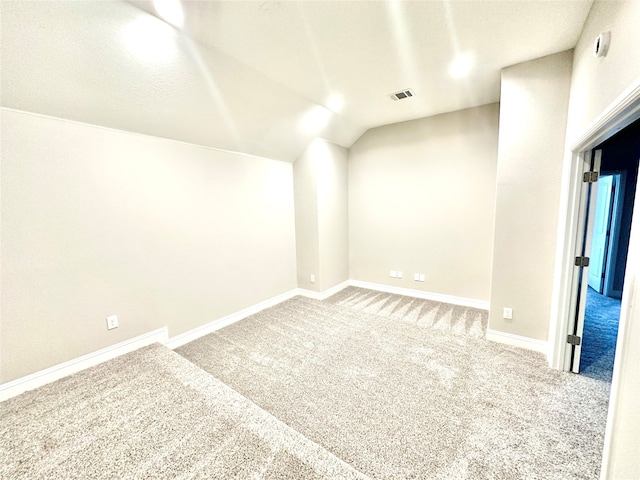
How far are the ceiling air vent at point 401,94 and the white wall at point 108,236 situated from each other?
2052mm

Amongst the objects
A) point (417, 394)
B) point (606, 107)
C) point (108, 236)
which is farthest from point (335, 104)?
point (417, 394)

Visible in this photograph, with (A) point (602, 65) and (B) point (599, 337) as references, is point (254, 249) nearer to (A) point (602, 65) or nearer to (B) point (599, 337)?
(A) point (602, 65)

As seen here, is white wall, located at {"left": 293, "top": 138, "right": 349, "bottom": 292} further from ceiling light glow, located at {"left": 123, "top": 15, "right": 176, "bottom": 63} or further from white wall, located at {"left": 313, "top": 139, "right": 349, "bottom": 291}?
ceiling light glow, located at {"left": 123, "top": 15, "right": 176, "bottom": 63}

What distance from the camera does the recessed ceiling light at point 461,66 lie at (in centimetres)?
227

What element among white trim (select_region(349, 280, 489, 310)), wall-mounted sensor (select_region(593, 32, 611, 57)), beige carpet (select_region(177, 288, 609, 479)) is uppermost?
wall-mounted sensor (select_region(593, 32, 611, 57))

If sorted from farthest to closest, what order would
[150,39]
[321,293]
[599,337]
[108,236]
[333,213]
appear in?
[333,213] < [321,293] < [599,337] < [108,236] < [150,39]

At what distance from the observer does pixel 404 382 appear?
210cm

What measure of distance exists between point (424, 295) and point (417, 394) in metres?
2.27

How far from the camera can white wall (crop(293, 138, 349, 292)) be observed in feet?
12.9

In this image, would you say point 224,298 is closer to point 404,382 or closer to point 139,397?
point 139,397

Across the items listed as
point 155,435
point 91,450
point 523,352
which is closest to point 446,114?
point 523,352

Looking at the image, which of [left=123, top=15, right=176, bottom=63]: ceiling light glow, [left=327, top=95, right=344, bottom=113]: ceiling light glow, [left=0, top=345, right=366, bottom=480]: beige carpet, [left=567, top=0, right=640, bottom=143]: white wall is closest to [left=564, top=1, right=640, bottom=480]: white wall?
[left=567, top=0, right=640, bottom=143]: white wall

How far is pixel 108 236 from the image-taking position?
2.23 m

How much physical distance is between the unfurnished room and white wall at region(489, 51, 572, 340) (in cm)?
2
